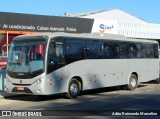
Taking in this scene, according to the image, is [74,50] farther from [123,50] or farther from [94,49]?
[123,50]

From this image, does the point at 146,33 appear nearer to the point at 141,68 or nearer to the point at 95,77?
the point at 141,68

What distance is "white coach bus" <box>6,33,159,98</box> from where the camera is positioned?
55.3ft

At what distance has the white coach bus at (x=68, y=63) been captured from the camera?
55.3 ft

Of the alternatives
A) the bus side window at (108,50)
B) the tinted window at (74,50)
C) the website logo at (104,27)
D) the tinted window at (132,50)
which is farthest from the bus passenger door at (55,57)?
the website logo at (104,27)

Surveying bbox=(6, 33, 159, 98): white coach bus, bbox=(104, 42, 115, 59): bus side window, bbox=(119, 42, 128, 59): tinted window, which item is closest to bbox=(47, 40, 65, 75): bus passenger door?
bbox=(6, 33, 159, 98): white coach bus

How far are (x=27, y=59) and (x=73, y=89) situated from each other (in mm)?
2566

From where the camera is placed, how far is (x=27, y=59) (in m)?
→ 17.0

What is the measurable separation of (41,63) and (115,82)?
5.63 m

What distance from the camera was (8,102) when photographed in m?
17.2

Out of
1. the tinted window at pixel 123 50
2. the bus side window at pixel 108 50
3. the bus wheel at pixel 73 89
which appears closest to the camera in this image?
the bus wheel at pixel 73 89

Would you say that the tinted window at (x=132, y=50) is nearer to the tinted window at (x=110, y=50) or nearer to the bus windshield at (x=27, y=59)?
the tinted window at (x=110, y=50)

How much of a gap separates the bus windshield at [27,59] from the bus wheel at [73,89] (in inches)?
75.2

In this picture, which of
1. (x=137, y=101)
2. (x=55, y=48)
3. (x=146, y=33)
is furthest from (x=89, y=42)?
(x=146, y=33)

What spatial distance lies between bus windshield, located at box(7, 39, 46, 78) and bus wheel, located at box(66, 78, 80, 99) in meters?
1.91
